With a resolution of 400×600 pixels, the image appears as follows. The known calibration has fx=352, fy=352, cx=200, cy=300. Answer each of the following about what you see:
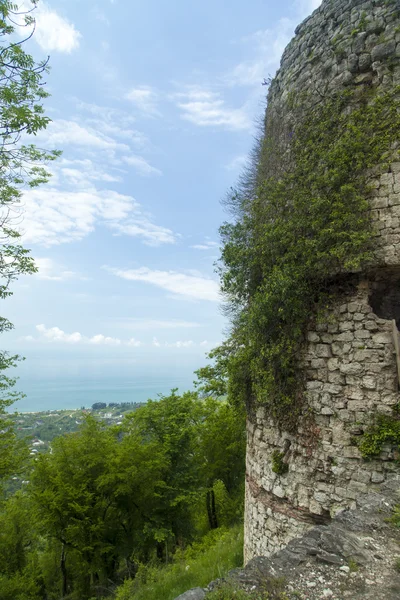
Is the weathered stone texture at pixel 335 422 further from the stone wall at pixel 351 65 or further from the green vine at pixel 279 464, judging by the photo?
the stone wall at pixel 351 65

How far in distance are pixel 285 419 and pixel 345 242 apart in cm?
261

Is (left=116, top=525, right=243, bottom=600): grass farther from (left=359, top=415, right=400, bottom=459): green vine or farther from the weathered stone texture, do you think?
(left=359, top=415, right=400, bottom=459): green vine

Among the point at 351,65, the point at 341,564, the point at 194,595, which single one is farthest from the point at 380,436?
the point at 351,65

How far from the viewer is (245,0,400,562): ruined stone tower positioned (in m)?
4.30

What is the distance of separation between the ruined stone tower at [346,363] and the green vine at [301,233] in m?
0.22

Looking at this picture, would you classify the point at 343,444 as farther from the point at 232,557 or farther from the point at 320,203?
the point at 232,557

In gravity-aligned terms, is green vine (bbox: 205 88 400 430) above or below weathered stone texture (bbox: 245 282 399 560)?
above

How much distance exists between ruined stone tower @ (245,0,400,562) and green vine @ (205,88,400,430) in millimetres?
218

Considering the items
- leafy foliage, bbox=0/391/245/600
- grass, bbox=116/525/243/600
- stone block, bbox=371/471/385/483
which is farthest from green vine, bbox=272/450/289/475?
leafy foliage, bbox=0/391/245/600

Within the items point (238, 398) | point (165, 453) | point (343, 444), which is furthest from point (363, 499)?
point (165, 453)

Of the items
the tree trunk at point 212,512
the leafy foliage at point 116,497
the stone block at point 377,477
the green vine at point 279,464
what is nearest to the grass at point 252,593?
the stone block at point 377,477

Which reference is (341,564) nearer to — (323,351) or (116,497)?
Result: (323,351)

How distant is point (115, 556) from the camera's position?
13227 mm

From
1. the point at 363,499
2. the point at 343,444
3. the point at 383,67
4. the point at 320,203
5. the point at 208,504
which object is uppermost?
the point at 383,67
